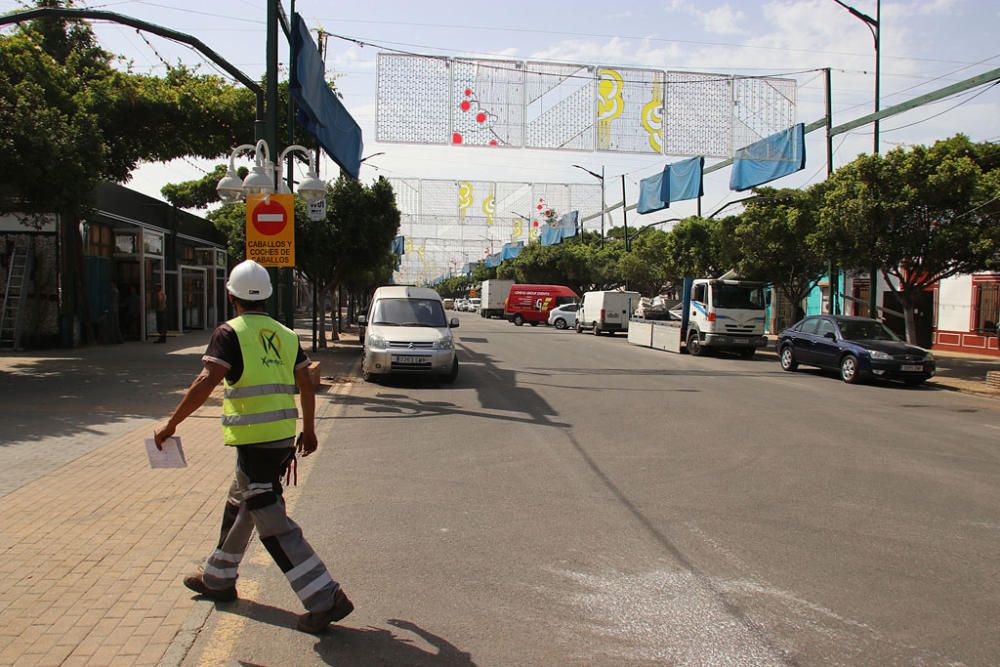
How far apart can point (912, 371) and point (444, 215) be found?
27.5m

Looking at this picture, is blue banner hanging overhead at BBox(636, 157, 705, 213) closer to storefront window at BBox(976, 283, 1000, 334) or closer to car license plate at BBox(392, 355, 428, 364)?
storefront window at BBox(976, 283, 1000, 334)

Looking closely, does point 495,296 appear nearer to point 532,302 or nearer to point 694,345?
point 532,302

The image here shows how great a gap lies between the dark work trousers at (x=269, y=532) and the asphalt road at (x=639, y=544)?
21 centimetres

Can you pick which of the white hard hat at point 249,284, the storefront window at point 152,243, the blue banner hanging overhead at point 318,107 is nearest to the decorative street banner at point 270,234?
the blue banner hanging overhead at point 318,107

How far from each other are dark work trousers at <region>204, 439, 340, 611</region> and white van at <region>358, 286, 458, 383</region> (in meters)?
10.2

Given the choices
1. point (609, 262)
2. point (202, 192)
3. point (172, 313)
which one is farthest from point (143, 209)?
point (609, 262)

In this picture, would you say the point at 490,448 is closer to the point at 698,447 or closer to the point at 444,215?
the point at 698,447

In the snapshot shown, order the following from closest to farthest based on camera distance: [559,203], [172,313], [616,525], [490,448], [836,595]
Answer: [836,595]
[616,525]
[490,448]
[172,313]
[559,203]

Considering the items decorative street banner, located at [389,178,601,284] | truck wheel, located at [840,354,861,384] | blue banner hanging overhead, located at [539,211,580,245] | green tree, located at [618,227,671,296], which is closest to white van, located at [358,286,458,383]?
truck wheel, located at [840,354,861,384]

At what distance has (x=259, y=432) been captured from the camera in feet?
13.0

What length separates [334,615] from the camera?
12.7 ft

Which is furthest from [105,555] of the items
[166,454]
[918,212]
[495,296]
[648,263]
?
[495,296]

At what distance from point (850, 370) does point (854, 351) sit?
423 mm

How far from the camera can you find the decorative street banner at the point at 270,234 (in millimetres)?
11797
